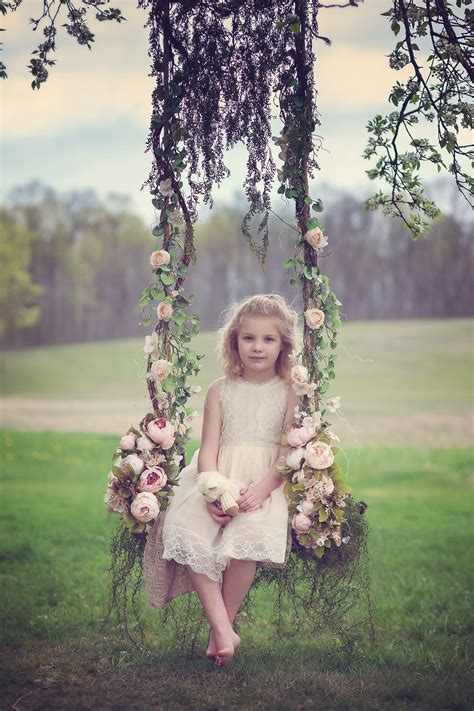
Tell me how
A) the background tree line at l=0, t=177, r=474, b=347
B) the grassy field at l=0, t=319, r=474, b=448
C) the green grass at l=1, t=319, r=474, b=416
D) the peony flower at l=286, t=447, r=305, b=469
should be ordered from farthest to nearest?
1. the background tree line at l=0, t=177, r=474, b=347
2. the green grass at l=1, t=319, r=474, b=416
3. the grassy field at l=0, t=319, r=474, b=448
4. the peony flower at l=286, t=447, r=305, b=469

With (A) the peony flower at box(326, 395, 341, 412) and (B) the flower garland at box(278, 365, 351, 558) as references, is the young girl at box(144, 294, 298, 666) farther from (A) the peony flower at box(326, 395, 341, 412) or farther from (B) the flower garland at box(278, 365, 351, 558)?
(A) the peony flower at box(326, 395, 341, 412)

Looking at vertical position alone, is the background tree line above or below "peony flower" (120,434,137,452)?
above

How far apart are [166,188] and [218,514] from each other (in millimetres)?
1735

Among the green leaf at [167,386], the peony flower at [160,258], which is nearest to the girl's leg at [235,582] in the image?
the green leaf at [167,386]

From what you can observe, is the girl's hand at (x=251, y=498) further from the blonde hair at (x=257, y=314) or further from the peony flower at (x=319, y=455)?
the blonde hair at (x=257, y=314)

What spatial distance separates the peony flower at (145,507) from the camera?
13.0 feet

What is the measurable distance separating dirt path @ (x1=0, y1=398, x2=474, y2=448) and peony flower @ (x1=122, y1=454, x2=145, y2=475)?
7.63 meters

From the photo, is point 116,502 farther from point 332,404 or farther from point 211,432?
point 332,404

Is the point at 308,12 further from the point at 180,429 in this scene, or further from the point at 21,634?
the point at 21,634

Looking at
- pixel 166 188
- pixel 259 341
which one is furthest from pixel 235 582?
pixel 166 188

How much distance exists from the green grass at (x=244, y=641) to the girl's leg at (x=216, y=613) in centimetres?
22

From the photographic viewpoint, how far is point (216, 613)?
3.79 meters

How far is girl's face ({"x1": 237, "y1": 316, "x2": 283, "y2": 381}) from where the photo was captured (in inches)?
167

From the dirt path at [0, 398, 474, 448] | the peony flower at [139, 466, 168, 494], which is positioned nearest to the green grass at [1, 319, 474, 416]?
the dirt path at [0, 398, 474, 448]
